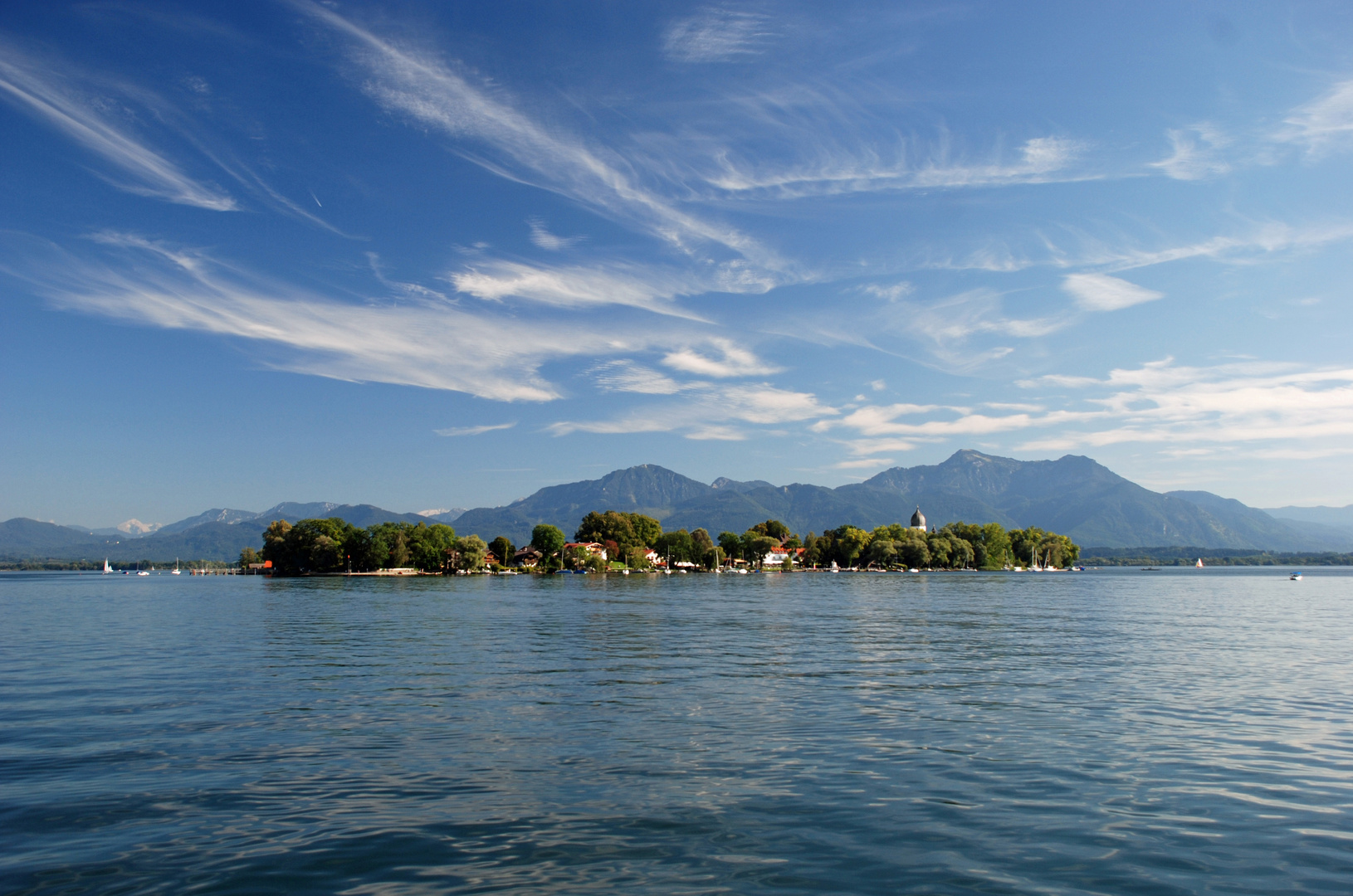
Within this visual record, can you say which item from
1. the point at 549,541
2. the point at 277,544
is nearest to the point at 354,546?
the point at 277,544

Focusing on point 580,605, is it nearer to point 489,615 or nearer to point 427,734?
point 489,615

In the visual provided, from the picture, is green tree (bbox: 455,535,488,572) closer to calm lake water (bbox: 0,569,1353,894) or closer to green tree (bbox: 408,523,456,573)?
green tree (bbox: 408,523,456,573)

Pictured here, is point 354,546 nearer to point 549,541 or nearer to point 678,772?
point 549,541

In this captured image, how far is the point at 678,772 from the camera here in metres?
13.2

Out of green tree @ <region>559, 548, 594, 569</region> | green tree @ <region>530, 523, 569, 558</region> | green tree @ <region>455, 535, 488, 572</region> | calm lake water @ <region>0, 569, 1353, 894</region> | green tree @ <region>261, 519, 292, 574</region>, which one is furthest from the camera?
green tree @ <region>559, 548, 594, 569</region>

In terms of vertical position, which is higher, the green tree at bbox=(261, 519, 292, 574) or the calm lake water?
the green tree at bbox=(261, 519, 292, 574)

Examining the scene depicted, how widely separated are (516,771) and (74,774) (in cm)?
799

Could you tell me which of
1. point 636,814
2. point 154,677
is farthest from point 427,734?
point 154,677

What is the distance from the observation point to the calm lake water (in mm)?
9102

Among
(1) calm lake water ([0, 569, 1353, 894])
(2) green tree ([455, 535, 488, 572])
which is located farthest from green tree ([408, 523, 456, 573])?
(1) calm lake water ([0, 569, 1353, 894])

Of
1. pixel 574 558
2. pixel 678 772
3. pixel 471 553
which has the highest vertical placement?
pixel 471 553

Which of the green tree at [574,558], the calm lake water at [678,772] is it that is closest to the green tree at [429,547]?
the green tree at [574,558]

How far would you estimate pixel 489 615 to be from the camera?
5272 cm

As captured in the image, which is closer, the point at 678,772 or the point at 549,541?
the point at 678,772
